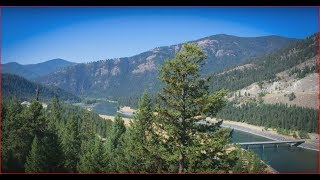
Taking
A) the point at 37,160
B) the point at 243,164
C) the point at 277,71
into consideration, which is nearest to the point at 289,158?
the point at 243,164

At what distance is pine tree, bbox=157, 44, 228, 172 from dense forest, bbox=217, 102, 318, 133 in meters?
58.7

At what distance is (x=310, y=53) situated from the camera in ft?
470

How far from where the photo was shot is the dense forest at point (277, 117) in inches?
2756

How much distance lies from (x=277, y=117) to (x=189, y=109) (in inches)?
2979

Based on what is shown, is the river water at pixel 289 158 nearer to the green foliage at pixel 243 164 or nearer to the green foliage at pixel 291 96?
the green foliage at pixel 243 164

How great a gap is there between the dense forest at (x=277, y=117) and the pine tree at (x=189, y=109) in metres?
58.7

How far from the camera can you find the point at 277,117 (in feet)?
269

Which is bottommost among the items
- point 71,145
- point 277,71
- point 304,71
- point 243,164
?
point 243,164

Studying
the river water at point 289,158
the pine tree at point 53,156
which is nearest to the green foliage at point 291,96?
the river water at point 289,158

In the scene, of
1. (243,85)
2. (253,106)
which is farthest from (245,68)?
(253,106)

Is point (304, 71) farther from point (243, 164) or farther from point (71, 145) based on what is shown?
point (71, 145)

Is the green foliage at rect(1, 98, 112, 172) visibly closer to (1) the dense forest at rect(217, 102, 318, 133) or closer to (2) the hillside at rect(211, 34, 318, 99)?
(1) the dense forest at rect(217, 102, 318, 133)

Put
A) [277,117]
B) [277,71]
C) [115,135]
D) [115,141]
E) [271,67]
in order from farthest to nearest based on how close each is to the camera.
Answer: [271,67]
[277,71]
[277,117]
[115,135]
[115,141]

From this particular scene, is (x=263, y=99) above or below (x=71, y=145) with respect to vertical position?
above
